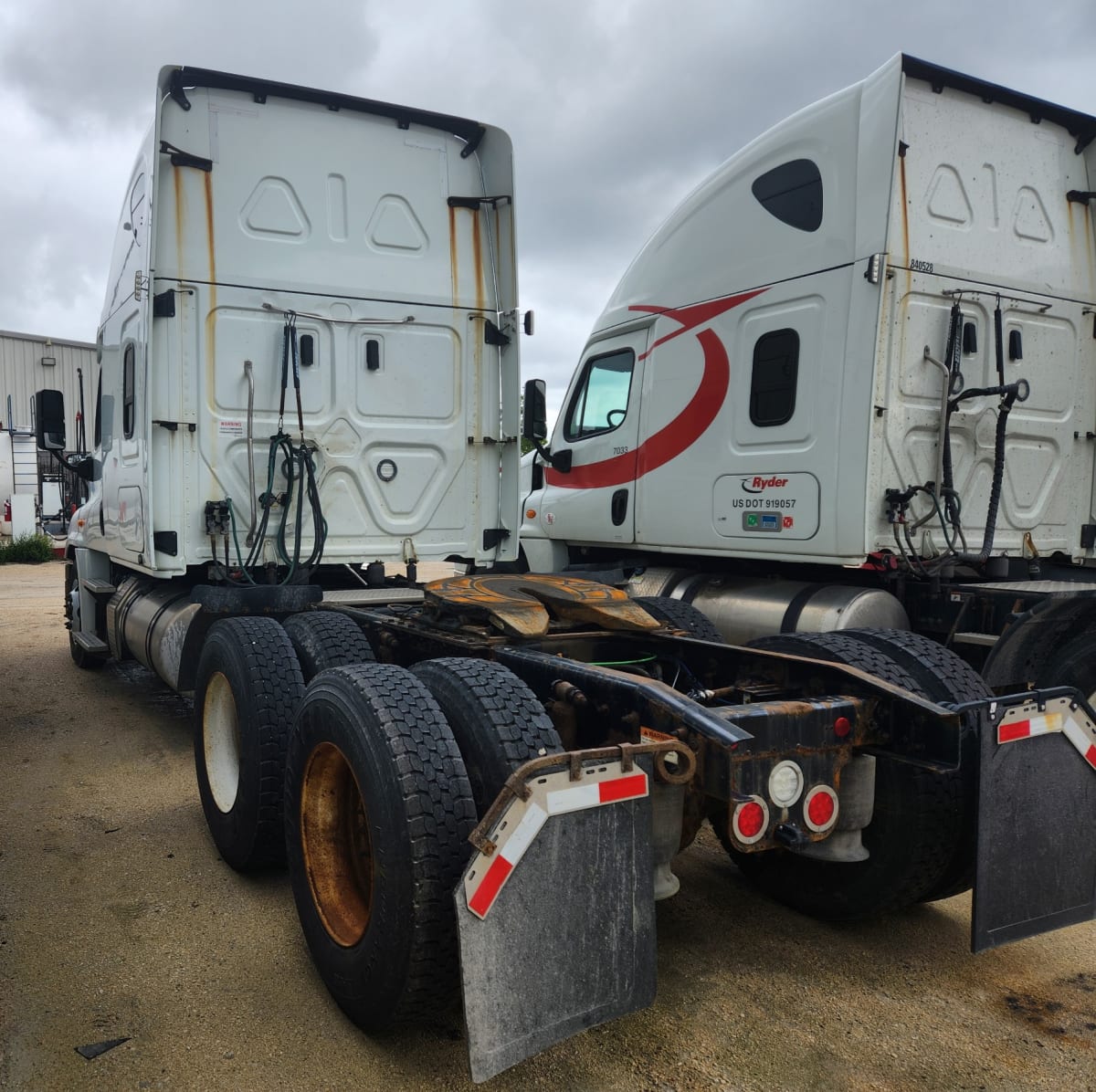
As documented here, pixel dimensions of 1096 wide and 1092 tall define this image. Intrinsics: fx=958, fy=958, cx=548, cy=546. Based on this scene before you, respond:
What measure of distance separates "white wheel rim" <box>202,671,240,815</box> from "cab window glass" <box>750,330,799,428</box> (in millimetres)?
3499

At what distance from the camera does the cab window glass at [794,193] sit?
556 cm

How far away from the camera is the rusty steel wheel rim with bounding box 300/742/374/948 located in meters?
2.93

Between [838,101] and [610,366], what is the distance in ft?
7.83

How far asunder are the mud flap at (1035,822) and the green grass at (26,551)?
20.6 meters

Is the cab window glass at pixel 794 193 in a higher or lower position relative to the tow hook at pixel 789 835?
higher

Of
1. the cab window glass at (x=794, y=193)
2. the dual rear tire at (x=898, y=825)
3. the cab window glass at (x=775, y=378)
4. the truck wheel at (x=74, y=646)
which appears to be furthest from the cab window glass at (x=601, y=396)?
the truck wheel at (x=74, y=646)

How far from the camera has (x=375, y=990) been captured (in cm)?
253

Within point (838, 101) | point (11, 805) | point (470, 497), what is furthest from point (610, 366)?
point (11, 805)

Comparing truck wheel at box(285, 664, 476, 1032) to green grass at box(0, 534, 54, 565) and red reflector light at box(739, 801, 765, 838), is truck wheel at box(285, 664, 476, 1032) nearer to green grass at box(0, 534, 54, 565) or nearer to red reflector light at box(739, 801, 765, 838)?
red reflector light at box(739, 801, 765, 838)

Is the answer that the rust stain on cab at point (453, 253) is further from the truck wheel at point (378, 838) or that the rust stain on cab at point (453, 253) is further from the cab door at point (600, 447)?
the truck wheel at point (378, 838)

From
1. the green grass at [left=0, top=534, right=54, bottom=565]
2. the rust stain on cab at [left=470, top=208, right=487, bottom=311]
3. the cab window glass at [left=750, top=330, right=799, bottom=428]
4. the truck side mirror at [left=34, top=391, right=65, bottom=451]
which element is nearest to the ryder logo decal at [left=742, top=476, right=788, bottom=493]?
the cab window glass at [left=750, top=330, right=799, bottom=428]

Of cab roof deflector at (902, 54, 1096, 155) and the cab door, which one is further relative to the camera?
the cab door

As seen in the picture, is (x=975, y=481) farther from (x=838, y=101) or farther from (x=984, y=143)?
(x=838, y=101)

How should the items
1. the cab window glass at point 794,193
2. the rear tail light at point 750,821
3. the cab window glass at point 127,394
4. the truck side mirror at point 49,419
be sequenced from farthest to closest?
the truck side mirror at point 49,419 < the cab window glass at point 127,394 < the cab window glass at point 794,193 < the rear tail light at point 750,821
